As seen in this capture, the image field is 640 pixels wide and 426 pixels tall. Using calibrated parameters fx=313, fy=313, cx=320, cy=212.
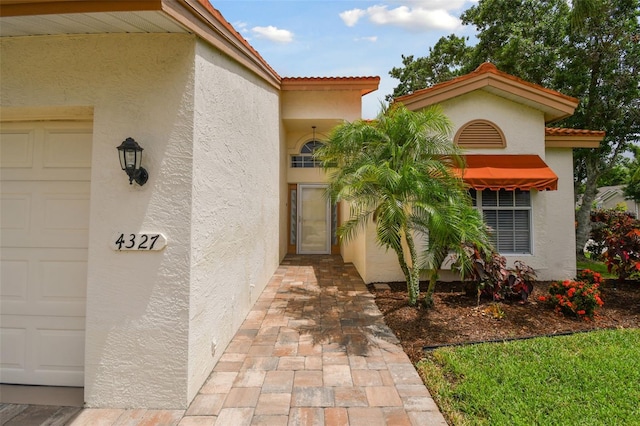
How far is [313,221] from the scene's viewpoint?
15883 mm

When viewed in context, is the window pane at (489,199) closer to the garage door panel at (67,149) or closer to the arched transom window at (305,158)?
the arched transom window at (305,158)

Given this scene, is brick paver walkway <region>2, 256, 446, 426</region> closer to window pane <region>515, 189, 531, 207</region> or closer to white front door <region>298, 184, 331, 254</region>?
window pane <region>515, 189, 531, 207</region>

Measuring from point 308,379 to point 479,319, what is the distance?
4395mm

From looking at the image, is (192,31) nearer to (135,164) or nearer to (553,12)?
(135,164)

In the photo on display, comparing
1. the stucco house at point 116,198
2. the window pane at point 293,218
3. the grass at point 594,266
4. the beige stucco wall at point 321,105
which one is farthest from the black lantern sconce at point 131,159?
the grass at point 594,266

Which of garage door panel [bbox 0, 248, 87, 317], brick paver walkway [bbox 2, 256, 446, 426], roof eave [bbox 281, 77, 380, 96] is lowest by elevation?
brick paver walkway [bbox 2, 256, 446, 426]

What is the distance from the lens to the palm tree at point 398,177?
6672 mm

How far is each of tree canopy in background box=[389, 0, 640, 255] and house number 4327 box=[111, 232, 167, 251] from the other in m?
15.4

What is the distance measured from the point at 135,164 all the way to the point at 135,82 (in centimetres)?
113

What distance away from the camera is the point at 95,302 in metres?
4.11

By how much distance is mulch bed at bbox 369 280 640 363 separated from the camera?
6.29m

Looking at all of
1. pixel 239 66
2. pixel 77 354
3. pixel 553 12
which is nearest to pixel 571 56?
pixel 553 12

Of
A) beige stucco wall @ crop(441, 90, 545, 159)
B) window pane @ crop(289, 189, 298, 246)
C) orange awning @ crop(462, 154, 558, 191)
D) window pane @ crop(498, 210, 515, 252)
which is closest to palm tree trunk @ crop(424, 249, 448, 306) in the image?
orange awning @ crop(462, 154, 558, 191)

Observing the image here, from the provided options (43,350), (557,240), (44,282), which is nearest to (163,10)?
(44,282)
